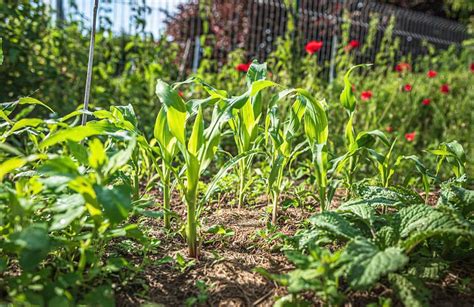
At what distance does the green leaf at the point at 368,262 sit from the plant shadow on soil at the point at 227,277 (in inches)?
6.1

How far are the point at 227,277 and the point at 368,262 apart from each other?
Answer: 46 centimetres

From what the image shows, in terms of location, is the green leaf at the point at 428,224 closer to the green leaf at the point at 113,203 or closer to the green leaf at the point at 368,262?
the green leaf at the point at 368,262

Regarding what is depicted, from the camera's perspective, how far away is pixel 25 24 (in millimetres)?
3584

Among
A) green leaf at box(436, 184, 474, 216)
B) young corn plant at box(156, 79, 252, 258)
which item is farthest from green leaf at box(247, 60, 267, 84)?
green leaf at box(436, 184, 474, 216)

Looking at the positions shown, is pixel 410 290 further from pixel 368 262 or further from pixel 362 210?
pixel 362 210

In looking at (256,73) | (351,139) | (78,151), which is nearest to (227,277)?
(78,151)

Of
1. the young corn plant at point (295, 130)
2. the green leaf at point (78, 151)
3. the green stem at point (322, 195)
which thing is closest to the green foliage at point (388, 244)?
the green stem at point (322, 195)

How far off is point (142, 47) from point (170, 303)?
3164mm

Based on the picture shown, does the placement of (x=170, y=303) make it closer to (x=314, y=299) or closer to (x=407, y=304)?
(x=314, y=299)

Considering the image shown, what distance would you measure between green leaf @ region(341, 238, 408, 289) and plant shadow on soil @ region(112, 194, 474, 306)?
0.15 metres

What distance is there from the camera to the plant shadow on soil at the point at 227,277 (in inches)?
53.6

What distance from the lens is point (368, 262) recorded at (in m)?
1.23

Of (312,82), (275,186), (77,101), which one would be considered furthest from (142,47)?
(275,186)

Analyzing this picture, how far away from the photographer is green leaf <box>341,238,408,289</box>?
3.86ft
